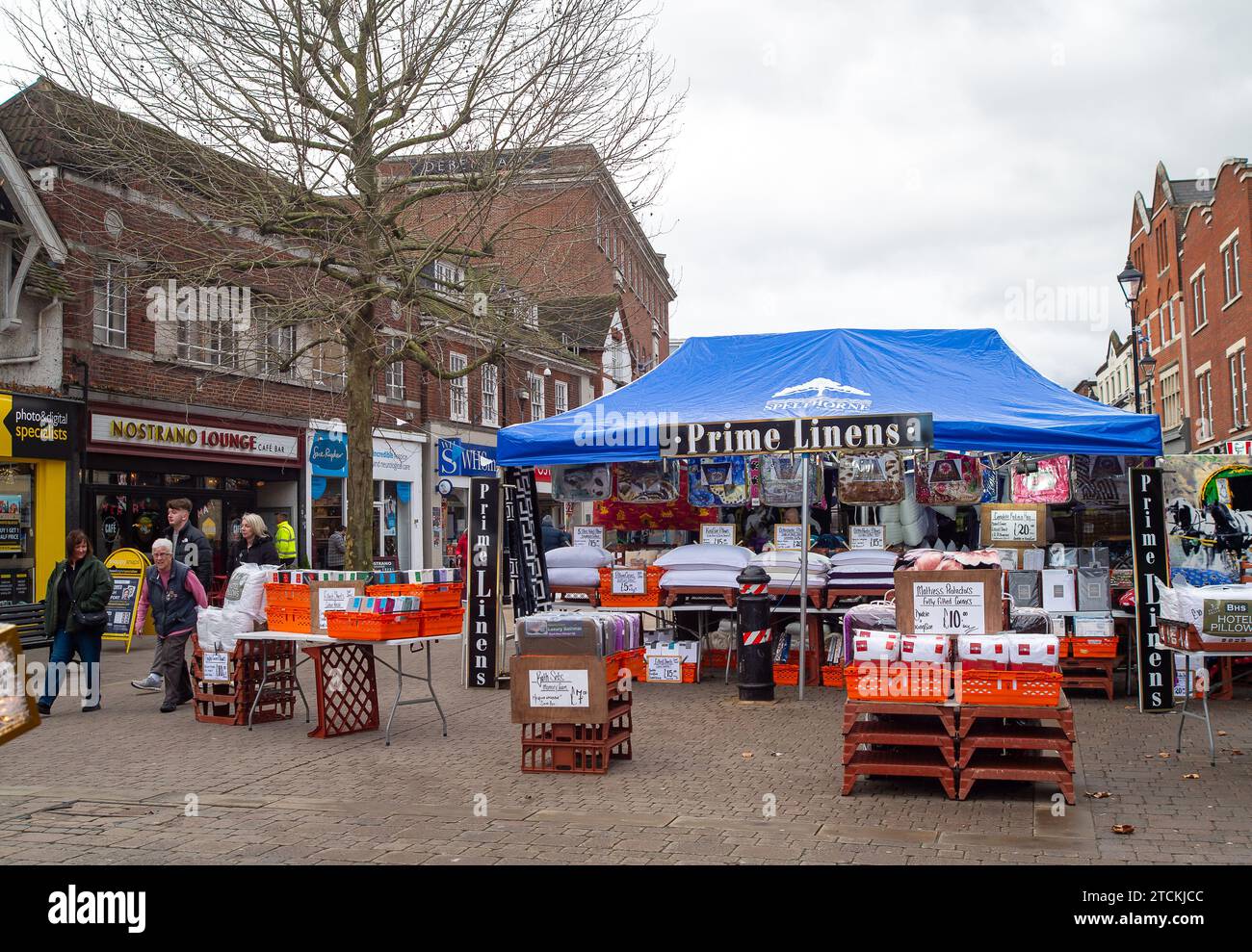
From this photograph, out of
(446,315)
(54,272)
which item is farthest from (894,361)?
(54,272)

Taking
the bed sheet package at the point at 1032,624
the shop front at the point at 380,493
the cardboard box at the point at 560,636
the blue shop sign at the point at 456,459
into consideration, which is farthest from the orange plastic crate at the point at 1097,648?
the blue shop sign at the point at 456,459

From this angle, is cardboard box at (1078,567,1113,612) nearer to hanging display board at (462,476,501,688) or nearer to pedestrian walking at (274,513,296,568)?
hanging display board at (462,476,501,688)

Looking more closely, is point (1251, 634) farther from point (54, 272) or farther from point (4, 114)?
point (4, 114)

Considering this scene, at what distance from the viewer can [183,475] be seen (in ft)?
68.6

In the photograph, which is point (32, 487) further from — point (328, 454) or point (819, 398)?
point (819, 398)

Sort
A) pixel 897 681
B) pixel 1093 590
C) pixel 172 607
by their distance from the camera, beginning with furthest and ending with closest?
pixel 1093 590 < pixel 172 607 < pixel 897 681

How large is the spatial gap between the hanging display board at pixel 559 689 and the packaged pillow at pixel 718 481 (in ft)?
18.7

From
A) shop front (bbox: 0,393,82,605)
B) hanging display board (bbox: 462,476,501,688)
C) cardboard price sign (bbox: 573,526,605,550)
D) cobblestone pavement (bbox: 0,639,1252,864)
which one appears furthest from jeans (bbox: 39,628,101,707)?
shop front (bbox: 0,393,82,605)

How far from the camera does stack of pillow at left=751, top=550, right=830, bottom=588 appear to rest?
1195 centimetres

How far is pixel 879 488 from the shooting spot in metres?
12.5

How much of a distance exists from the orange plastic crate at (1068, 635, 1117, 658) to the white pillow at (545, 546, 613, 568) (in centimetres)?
525

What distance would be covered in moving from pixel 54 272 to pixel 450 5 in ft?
25.3

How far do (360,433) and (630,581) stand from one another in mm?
4871

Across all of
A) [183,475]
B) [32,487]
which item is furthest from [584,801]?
[183,475]
